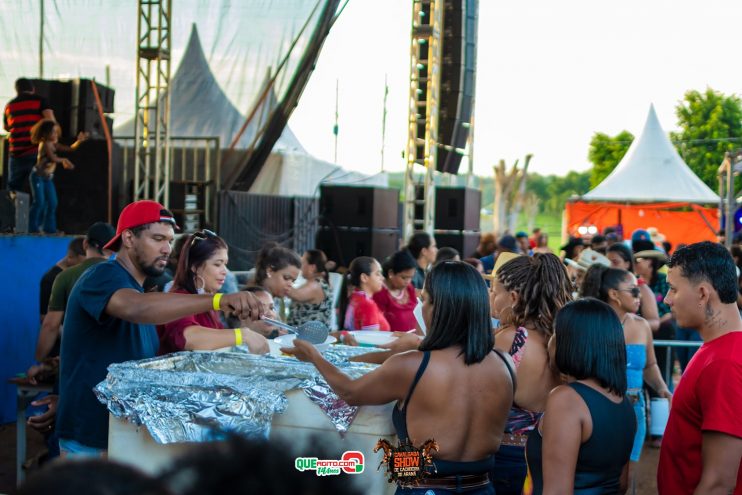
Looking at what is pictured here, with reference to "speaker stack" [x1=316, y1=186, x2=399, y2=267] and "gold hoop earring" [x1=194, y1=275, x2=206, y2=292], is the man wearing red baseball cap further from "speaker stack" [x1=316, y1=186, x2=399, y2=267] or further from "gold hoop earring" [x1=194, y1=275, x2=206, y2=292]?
"speaker stack" [x1=316, y1=186, x2=399, y2=267]

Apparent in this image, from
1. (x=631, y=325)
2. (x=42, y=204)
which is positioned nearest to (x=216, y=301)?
(x=631, y=325)

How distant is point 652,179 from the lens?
20.2 m

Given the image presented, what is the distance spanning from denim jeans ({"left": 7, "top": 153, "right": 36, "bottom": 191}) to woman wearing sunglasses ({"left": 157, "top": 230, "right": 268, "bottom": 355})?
7.10 meters

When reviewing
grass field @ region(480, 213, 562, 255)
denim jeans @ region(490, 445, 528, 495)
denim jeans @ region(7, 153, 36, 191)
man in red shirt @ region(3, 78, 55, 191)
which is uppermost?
man in red shirt @ region(3, 78, 55, 191)

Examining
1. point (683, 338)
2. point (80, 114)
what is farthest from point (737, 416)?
point (80, 114)

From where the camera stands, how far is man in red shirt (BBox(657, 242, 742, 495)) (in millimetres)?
2209

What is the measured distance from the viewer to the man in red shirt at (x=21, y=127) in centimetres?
970

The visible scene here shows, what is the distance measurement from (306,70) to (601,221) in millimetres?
12961

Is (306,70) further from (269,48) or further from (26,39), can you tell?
(26,39)

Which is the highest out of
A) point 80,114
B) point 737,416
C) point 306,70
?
point 306,70

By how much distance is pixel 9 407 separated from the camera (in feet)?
21.5

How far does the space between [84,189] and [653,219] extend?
17686mm

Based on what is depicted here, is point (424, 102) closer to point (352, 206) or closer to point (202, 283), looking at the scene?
point (352, 206)

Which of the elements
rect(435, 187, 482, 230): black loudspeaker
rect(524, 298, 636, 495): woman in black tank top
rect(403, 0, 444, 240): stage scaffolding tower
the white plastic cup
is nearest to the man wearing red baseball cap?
rect(524, 298, 636, 495): woman in black tank top
